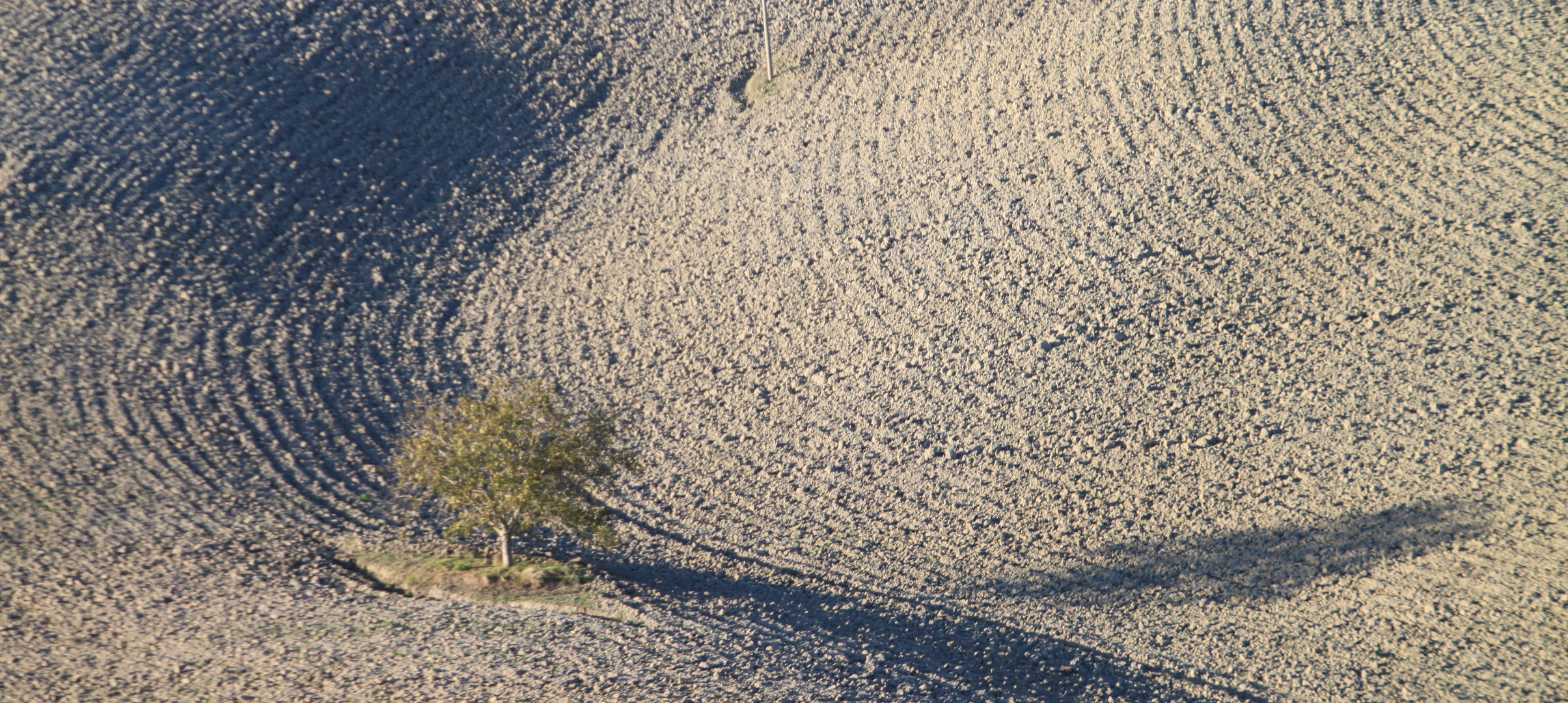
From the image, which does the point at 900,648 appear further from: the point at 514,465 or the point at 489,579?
the point at 489,579

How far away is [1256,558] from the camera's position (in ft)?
32.5

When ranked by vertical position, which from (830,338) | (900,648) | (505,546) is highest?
(830,338)

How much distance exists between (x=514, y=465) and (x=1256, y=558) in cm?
731

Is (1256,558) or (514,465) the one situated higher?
(514,465)

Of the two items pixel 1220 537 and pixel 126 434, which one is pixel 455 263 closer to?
pixel 126 434

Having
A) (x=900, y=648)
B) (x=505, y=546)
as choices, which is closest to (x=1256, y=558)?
(x=900, y=648)

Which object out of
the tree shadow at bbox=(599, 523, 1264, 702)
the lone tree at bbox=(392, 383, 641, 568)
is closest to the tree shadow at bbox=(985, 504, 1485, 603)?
the tree shadow at bbox=(599, 523, 1264, 702)

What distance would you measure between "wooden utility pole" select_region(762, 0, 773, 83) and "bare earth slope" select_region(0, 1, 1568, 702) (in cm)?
33

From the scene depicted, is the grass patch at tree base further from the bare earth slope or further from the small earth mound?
the bare earth slope

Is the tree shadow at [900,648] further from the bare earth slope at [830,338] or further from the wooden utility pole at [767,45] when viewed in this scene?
the wooden utility pole at [767,45]

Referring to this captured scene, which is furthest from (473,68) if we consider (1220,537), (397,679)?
(1220,537)

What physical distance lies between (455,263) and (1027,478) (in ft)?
29.4

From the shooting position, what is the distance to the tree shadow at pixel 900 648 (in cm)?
807

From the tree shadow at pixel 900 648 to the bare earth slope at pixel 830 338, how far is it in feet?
0.17
